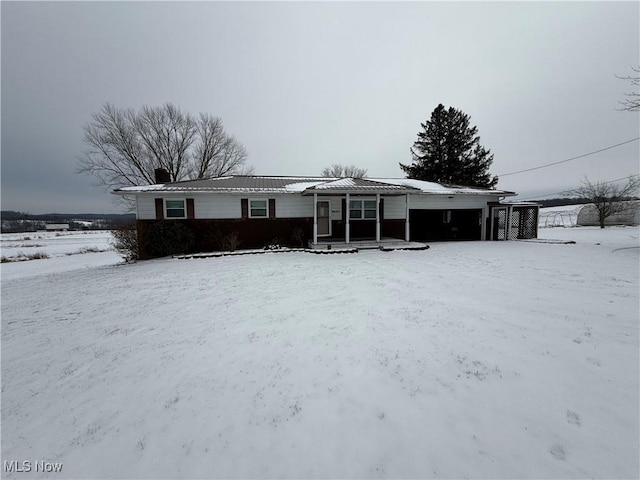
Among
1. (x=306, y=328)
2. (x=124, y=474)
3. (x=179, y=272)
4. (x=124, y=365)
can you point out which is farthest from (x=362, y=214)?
(x=124, y=474)

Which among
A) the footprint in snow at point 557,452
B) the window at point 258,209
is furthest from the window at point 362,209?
the footprint in snow at point 557,452

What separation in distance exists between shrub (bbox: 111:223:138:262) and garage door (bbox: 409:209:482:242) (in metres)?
14.6

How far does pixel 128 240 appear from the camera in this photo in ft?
40.5

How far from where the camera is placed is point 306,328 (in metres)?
4.18

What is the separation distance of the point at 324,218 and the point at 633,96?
14.2 meters

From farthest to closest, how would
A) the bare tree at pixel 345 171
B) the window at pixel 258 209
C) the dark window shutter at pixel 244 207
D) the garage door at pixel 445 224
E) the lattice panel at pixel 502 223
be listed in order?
the bare tree at pixel 345 171 → the lattice panel at pixel 502 223 → the garage door at pixel 445 224 → the window at pixel 258 209 → the dark window shutter at pixel 244 207

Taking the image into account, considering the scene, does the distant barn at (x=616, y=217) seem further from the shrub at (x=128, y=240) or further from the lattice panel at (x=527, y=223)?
the shrub at (x=128, y=240)

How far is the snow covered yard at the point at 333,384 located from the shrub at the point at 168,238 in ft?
20.1

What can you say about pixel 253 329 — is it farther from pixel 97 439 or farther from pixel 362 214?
pixel 362 214

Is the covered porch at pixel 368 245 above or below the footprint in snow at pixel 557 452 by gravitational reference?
above

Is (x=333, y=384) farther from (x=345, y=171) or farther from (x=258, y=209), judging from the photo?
(x=345, y=171)

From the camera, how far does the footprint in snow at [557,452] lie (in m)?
1.97

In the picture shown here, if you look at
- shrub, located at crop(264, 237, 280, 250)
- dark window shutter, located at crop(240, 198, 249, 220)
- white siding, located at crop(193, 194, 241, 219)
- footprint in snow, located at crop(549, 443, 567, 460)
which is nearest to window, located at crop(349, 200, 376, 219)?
shrub, located at crop(264, 237, 280, 250)

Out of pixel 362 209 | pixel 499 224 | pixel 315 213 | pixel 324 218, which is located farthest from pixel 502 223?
pixel 315 213
